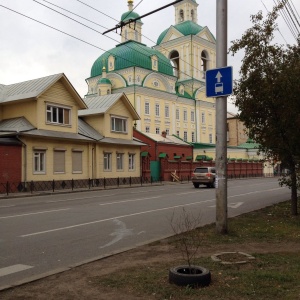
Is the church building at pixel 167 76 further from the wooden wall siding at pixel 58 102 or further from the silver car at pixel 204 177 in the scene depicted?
the silver car at pixel 204 177

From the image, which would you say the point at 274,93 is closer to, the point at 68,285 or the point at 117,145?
the point at 68,285

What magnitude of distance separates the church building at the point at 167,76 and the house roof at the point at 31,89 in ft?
77.0

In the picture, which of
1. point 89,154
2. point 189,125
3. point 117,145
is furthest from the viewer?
point 189,125

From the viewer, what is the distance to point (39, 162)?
96.2 ft

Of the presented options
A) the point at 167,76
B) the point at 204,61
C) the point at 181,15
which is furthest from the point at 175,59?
the point at 167,76

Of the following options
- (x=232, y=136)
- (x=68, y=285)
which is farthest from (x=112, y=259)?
(x=232, y=136)

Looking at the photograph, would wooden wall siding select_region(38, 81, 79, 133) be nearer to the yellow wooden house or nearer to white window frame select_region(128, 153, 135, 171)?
the yellow wooden house

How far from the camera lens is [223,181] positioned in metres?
9.41

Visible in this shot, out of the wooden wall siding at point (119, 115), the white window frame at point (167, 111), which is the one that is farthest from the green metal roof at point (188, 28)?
the wooden wall siding at point (119, 115)

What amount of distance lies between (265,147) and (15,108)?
2297 centimetres

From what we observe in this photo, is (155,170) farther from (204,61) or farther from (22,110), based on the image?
(204,61)

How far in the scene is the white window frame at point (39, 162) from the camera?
94.9ft

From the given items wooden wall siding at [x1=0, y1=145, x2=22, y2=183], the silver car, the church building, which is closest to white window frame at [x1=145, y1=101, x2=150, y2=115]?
the church building

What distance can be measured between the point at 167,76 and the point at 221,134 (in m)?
56.7
